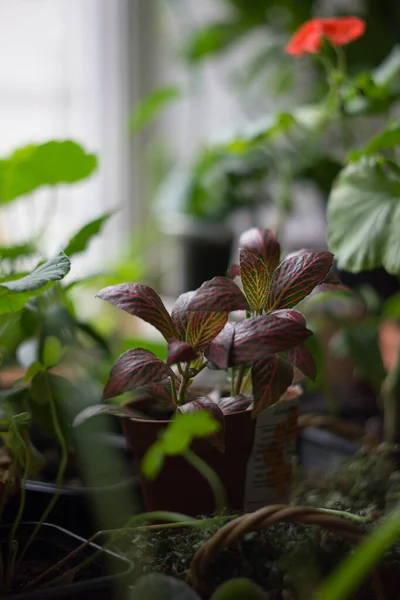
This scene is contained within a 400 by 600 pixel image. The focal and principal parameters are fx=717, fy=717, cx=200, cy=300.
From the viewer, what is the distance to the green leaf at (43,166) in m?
0.87

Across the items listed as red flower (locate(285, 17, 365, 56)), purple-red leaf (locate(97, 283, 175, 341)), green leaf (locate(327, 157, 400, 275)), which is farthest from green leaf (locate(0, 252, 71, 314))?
red flower (locate(285, 17, 365, 56))

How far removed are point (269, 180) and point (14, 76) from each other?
849 millimetres

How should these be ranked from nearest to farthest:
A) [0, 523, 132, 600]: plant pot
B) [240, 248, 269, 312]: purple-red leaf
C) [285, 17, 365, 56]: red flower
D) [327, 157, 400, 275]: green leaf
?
[0, 523, 132, 600]: plant pot
[240, 248, 269, 312]: purple-red leaf
[327, 157, 400, 275]: green leaf
[285, 17, 365, 56]: red flower

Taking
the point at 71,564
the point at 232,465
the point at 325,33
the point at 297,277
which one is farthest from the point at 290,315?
the point at 325,33

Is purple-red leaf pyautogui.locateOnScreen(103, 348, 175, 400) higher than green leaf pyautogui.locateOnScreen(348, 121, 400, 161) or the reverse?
the reverse

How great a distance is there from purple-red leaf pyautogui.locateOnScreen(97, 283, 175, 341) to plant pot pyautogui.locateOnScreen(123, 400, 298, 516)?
9cm

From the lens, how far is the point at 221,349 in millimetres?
511

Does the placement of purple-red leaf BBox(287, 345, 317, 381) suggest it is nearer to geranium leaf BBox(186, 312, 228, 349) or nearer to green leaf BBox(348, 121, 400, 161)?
geranium leaf BBox(186, 312, 228, 349)

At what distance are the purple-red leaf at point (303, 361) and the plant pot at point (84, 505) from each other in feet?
0.75

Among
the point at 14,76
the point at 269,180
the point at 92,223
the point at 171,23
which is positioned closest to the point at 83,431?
the point at 92,223

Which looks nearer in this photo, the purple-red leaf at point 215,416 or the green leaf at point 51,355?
the purple-red leaf at point 215,416

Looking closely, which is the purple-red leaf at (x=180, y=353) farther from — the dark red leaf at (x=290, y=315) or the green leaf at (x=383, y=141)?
the green leaf at (x=383, y=141)

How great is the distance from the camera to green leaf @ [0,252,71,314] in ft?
1.66

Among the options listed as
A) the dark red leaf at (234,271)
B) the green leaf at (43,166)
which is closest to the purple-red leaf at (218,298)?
the dark red leaf at (234,271)
